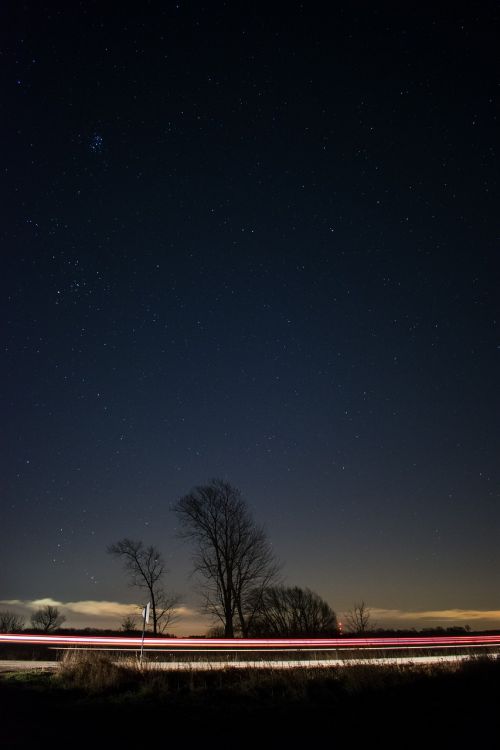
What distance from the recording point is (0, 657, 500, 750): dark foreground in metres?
8.46

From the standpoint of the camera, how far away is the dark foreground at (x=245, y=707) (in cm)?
846

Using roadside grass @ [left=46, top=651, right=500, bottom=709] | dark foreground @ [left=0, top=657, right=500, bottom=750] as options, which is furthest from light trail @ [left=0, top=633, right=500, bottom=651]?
dark foreground @ [left=0, top=657, right=500, bottom=750]

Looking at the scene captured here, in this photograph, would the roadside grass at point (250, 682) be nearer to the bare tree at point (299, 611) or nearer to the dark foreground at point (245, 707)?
the dark foreground at point (245, 707)

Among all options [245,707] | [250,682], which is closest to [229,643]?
[250,682]

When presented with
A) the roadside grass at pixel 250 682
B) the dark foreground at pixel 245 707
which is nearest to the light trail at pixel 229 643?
the roadside grass at pixel 250 682

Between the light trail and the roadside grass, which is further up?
the roadside grass

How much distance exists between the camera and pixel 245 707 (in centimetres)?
1066

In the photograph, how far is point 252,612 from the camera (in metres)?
42.8

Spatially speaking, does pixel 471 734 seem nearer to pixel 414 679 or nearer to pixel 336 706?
pixel 336 706

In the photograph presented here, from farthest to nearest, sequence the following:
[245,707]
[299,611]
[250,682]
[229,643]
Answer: [299,611], [229,643], [250,682], [245,707]

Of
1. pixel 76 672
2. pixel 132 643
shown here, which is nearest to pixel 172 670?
pixel 76 672

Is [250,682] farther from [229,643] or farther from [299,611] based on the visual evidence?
[299,611]

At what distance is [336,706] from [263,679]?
3.45 metres

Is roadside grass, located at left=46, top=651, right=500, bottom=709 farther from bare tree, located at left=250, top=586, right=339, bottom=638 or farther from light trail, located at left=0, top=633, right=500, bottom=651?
bare tree, located at left=250, top=586, right=339, bottom=638
